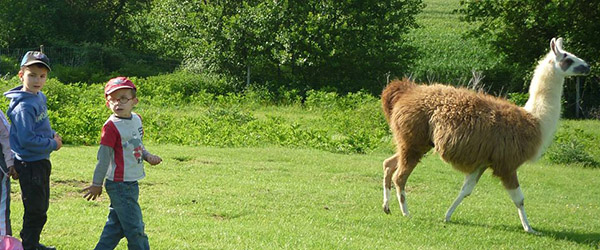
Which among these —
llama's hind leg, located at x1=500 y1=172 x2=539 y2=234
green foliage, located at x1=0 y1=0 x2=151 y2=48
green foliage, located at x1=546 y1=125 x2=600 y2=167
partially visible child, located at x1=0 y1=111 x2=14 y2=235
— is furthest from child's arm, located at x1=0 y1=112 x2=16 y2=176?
green foliage, located at x1=0 y1=0 x2=151 y2=48

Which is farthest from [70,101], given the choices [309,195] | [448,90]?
[448,90]

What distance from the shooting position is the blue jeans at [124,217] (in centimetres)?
557

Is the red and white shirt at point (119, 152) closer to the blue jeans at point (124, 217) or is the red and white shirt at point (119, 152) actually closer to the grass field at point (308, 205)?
the blue jeans at point (124, 217)

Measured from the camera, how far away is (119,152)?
5547 millimetres

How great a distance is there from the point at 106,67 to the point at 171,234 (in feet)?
82.9

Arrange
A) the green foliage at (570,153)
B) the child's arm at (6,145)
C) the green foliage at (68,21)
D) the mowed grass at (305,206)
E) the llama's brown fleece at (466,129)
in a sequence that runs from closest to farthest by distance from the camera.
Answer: the child's arm at (6,145)
the mowed grass at (305,206)
the llama's brown fleece at (466,129)
the green foliage at (570,153)
the green foliage at (68,21)

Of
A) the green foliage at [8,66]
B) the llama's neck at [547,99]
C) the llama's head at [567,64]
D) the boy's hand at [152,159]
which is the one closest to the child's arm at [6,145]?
the boy's hand at [152,159]

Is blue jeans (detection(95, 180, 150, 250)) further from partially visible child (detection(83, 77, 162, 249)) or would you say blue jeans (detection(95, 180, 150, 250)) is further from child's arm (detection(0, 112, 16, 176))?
child's arm (detection(0, 112, 16, 176))

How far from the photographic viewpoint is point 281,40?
25469 mm

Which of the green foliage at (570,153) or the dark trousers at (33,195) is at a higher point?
the dark trousers at (33,195)

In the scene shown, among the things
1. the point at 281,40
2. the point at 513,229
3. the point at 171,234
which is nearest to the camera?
the point at 171,234

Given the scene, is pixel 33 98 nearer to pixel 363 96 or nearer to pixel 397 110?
pixel 397 110

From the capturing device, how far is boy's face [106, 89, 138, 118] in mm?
5562

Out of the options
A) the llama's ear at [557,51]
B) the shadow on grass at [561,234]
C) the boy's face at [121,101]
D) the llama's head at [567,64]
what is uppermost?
the llama's ear at [557,51]
